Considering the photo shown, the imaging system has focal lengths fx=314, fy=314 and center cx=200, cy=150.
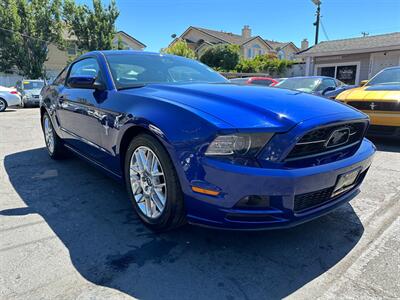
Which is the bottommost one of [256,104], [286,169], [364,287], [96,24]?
[364,287]

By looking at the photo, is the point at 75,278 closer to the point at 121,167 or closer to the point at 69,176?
the point at 121,167

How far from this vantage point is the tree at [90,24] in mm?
25797

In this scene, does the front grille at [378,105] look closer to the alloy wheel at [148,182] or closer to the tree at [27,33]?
the alloy wheel at [148,182]

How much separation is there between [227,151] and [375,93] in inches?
187

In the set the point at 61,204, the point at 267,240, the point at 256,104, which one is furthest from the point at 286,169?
the point at 61,204

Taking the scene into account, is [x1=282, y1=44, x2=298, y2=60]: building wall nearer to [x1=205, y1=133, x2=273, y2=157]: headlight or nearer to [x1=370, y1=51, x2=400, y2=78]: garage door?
[x1=370, y1=51, x2=400, y2=78]: garage door

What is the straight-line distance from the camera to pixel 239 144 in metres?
2.00

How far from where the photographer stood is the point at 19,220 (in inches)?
114

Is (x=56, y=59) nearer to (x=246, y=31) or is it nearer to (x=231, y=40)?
(x=231, y=40)

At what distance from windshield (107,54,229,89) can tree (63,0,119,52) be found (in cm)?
2494

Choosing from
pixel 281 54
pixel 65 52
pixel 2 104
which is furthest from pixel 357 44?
pixel 281 54

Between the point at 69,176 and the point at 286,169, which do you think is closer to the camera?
the point at 286,169

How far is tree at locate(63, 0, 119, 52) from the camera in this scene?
2580 centimetres

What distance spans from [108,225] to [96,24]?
1066 inches
